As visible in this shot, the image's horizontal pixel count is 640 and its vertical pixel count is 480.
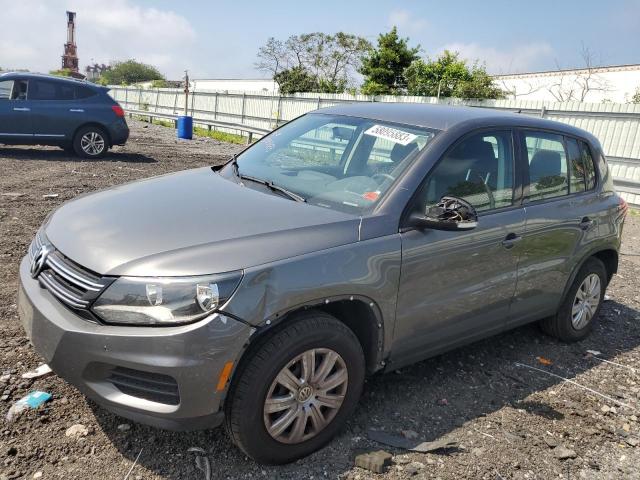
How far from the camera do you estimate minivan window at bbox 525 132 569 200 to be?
4023 mm

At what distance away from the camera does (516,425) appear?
11.3ft

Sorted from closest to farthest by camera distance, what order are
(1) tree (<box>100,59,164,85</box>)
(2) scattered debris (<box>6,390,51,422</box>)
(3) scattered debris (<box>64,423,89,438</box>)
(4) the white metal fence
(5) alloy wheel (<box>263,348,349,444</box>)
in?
1. (5) alloy wheel (<box>263,348,349,444</box>)
2. (3) scattered debris (<box>64,423,89,438</box>)
3. (2) scattered debris (<box>6,390,51,422</box>)
4. (4) the white metal fence
5. (1) tree (<box>100,59,164,85</box>)

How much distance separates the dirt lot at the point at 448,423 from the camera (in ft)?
9.18

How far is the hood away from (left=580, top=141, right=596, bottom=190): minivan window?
99.8 inches

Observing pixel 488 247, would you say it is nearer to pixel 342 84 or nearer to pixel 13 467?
pixel 13 467

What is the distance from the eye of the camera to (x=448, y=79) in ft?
76.9

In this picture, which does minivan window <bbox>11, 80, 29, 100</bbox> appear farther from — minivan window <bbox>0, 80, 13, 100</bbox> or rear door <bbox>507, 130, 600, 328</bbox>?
rear door <bbox>507, 130, 600, 328</bbox>

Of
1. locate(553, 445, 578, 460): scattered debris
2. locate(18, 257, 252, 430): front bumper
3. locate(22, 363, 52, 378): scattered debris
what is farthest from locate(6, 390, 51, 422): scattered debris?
locate(553, 445, 578, 460): scattered debris

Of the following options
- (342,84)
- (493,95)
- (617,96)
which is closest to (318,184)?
(493,95)

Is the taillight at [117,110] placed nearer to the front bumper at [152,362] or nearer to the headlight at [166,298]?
the front bumper at [152,362]

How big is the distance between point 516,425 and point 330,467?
128cm

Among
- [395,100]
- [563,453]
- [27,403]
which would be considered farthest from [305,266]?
[395,100]

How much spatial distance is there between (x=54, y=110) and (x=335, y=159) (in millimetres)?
10435

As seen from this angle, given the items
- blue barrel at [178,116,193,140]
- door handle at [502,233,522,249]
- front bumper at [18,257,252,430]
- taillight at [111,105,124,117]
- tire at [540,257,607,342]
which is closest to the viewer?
front bumper at [18,257,252,430]
